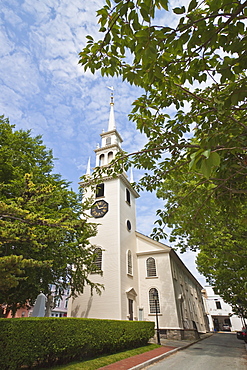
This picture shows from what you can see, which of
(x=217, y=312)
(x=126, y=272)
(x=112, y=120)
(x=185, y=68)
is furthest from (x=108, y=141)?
(x=217, y=312)

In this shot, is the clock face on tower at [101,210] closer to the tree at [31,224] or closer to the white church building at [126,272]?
the white church building at [126,272]

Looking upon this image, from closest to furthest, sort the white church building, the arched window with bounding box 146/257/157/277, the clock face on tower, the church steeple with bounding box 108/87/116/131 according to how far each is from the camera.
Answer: the white church building → the arched window with bounding box 146/257/157/277 → the clock face on tower → the church steeple with bounding box 108/87/116/131

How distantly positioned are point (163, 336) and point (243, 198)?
20.3 m

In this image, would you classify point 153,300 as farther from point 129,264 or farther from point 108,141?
point 108,141

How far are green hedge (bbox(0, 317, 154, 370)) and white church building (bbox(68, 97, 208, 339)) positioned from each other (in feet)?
19.3

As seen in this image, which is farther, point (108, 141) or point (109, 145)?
point (108, 141)

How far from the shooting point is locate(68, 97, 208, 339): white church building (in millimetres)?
19406

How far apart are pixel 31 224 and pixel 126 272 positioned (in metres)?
15.5

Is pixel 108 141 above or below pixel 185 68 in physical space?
above

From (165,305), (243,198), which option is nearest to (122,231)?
(165,305)

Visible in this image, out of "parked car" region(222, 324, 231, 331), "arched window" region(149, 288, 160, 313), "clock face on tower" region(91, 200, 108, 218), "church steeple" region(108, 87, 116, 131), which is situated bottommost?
"parked car" region(222, 324, 231, 331)

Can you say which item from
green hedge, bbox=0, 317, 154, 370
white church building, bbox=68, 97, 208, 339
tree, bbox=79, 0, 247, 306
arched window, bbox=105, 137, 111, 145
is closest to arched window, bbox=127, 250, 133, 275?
white church building, bbox=68, 97, 208, 339

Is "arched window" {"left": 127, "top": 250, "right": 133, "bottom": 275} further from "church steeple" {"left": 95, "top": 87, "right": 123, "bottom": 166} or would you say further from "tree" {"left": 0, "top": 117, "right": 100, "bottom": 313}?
"church steeple" {"left": 95, "top": 87, "right": 123, "bottom": 166}

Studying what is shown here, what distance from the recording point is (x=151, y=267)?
79.1 feet
